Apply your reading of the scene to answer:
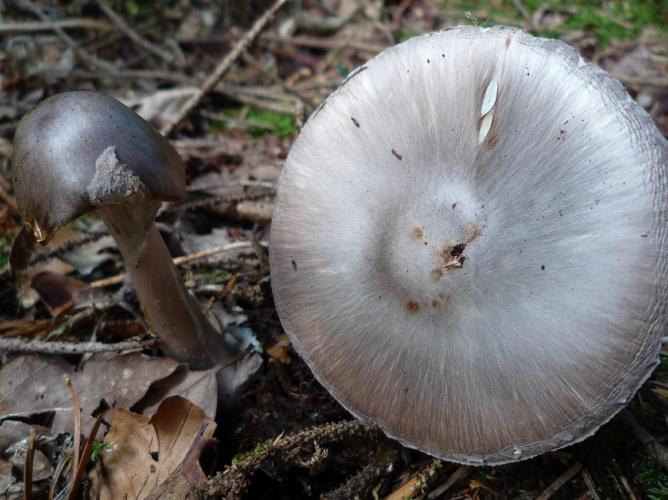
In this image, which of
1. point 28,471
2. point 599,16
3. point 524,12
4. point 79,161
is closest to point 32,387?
point 28,471

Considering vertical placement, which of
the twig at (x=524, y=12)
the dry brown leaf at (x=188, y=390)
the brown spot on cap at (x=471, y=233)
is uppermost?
the twig at (x=524, y=12)

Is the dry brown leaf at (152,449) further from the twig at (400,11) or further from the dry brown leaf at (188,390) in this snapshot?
the twig at (400,11)

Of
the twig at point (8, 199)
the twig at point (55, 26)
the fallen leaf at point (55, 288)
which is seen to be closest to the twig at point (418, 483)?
the fallen leaf at point (55, 288)

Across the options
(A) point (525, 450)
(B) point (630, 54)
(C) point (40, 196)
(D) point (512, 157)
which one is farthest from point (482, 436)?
(B) point (630, 54)

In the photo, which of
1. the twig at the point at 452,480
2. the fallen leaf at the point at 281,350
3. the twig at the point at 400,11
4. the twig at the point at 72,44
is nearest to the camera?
the twig at the point at 452,480

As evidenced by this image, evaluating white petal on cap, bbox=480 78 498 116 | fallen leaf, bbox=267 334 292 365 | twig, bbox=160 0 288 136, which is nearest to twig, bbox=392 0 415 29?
twig, bbox=160 0 288 136

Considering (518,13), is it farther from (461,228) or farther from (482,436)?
(482,436)
